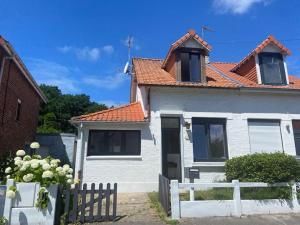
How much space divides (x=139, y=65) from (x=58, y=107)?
30.0 m

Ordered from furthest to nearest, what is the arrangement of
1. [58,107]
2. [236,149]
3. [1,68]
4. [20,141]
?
[58,107] < [20,141] < [236,149] < [1,68]

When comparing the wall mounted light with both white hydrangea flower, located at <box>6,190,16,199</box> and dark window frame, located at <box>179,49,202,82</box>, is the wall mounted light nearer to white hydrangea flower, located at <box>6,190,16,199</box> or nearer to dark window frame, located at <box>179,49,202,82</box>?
dark window frame, located at <box>179,49,202,82</box>

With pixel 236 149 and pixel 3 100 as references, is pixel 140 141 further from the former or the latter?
pixel 3 100

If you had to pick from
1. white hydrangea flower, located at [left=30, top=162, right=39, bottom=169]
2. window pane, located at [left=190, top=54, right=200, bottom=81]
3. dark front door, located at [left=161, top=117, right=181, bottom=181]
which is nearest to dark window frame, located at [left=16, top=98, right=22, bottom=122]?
dark front door, located at [left=161, top=117, right=181, bottom=181]

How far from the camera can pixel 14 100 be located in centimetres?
1370

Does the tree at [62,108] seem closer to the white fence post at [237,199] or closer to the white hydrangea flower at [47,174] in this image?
the white hydrangea flower at [47,174]

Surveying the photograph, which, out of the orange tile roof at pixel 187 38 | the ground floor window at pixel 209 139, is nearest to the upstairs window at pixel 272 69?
the orange tile roof at pixel 187 38

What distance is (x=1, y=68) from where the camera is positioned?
1151 centimetres

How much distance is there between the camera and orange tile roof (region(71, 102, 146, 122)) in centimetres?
1172

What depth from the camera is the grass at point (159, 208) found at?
704cm

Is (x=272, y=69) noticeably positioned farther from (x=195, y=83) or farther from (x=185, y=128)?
(x=185, y=128)

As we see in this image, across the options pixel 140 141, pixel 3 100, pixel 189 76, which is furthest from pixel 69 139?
pixel 189 76

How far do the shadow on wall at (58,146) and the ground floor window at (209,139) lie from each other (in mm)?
10769

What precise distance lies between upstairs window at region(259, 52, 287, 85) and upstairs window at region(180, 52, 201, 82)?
3400 millimetres
